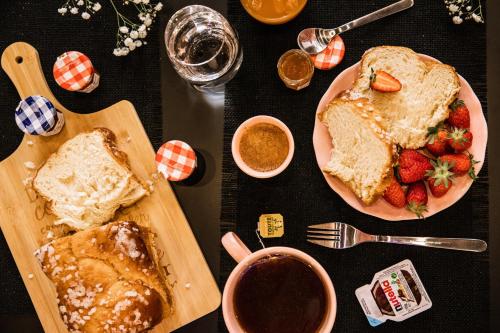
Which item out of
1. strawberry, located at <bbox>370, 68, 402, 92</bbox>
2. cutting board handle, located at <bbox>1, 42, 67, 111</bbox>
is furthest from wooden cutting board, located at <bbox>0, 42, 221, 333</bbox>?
strawberry, located at <bbox>370, 68, 402, 92</bbox>

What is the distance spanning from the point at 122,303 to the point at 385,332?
1.01 meters

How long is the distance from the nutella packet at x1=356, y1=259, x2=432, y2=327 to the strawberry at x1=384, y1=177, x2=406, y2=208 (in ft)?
0.90

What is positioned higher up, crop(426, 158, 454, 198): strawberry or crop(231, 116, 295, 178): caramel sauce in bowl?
crop(231, 116, 295, 178): caramel sauce in bowl

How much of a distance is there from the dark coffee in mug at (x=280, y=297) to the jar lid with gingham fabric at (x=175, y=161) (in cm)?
45

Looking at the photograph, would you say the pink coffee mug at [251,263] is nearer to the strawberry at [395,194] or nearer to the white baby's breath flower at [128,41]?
the strawberry at [395,194]

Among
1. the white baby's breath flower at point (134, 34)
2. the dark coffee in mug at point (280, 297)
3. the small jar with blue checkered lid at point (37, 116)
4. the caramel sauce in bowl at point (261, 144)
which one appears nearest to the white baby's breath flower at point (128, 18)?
the white baby's breath flower at point (134, 34)

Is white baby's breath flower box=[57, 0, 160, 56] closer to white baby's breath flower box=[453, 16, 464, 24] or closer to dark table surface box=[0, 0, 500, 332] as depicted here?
dark table surface box=[0, 0, 500, 332]

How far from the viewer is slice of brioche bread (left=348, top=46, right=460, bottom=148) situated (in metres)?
1.76

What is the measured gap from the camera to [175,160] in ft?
6.02

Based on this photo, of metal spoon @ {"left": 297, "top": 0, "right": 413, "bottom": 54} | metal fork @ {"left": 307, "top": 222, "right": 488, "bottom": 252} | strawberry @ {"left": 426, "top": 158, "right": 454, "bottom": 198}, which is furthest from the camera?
metal spoon @ {"left": 297, "top": 0, "right": 413, "bottom": 54}

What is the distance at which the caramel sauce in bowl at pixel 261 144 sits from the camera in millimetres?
1802

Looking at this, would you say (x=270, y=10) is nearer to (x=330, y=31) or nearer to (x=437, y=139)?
(x=330, y=31)

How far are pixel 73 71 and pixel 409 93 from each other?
51.4 inches

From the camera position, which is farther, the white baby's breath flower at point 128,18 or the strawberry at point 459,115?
the white baby's breath flower at point 128,18
